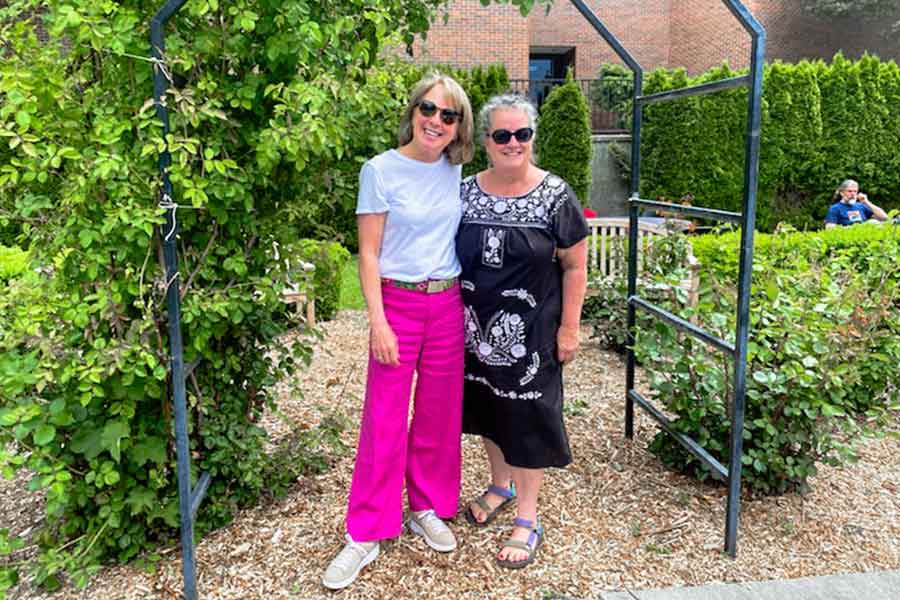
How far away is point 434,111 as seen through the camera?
248cm

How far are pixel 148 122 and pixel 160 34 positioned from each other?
261 millimetres

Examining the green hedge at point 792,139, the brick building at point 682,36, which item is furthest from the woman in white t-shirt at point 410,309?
the brick building at point 682,36

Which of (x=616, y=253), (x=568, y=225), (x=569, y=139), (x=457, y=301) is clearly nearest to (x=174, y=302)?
(x=457, y=301)

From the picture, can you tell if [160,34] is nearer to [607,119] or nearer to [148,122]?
[148,122]

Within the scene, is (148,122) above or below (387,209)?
above

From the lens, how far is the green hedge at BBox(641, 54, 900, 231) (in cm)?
1309

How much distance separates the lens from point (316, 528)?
293 centimetres

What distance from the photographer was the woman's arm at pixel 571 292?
258cm

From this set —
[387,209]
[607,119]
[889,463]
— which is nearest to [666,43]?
[607,119]

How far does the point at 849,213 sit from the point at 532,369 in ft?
23.9

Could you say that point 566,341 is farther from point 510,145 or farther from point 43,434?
point 43,434

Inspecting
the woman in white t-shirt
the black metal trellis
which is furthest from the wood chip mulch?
the black metal trellis

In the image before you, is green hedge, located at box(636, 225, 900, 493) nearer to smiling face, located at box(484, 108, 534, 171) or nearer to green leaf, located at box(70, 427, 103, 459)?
smiling face, located at box(484, 108, 534, 171)

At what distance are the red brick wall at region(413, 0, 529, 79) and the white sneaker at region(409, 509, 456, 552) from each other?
12832 millimetres
